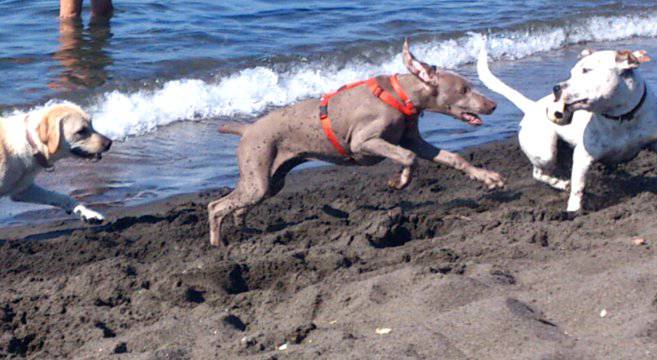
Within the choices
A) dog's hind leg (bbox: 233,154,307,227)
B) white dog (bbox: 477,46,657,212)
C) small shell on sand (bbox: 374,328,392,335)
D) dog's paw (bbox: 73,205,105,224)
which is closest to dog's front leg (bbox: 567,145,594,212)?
white dog (bbox: 477,46,657,212)

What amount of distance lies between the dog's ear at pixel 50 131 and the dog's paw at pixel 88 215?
45 cm

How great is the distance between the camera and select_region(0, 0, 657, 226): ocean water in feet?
29.1

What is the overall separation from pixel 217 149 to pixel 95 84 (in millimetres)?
2659

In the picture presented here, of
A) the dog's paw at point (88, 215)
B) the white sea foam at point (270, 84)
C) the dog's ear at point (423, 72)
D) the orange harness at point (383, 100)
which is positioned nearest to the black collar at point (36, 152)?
the dog's paw at point (88, 215)

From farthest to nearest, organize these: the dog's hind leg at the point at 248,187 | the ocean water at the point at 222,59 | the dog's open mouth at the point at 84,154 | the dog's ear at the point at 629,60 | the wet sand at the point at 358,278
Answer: the ocean water at the point at 222,59 < the dog's open mouth at the point at 84,154 < the dog's hind leg at the point at 248,187 < the dog's ear at the point at 629,60 < the wet sand at the point at 358,278

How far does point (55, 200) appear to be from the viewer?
7.38 metres

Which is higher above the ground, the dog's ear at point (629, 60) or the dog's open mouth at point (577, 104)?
the dog's ear at point (629, 60)

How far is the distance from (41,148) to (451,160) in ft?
9.54

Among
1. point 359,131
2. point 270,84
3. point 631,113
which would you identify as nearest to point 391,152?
point 359,131

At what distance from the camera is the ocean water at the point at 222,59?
8.88 metres

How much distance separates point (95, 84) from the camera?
37.0 feet

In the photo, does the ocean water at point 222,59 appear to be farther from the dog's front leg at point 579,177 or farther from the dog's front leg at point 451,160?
the dog's front leg at point 579,177

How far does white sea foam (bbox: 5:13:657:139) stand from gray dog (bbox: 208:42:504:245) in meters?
3.39

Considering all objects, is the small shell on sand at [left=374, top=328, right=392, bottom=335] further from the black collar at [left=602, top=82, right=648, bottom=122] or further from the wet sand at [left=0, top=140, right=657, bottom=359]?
the black collar at [left=602, top=82, right=648, bottom=122]
